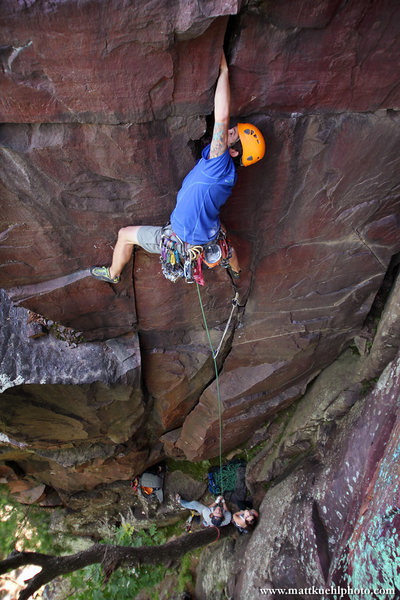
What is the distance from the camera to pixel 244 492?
6758mm

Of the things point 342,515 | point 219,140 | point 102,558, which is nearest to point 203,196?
point 219,140

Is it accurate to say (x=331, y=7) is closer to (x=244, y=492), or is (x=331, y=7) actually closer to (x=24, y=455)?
(x=244, y=492)

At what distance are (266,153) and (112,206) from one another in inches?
56.3

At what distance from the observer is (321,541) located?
412 centimetres

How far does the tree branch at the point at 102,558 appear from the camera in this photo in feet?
11.7

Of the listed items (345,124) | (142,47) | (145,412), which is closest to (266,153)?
(345,124)

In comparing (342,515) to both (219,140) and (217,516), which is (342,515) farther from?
(219,140)

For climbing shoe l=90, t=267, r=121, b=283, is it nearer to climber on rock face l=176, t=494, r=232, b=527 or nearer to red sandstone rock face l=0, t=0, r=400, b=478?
red sandstone rock face l=0, t=0, r=400, b=478

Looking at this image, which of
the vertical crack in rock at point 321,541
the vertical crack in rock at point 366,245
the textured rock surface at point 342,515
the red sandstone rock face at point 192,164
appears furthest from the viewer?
the vertical crack in rock at point 366,245

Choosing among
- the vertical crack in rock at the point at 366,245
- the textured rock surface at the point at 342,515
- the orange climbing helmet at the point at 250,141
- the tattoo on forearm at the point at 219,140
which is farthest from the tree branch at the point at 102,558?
the vertical crack in rock at the point at 366,245

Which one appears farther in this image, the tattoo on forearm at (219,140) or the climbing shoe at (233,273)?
the climbing shoe at (233,273)

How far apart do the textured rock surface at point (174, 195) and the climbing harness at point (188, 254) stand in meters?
0.31

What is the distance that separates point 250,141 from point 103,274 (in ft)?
6.39

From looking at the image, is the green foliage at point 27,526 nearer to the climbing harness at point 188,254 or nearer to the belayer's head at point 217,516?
the belayer's head at point 217,516
